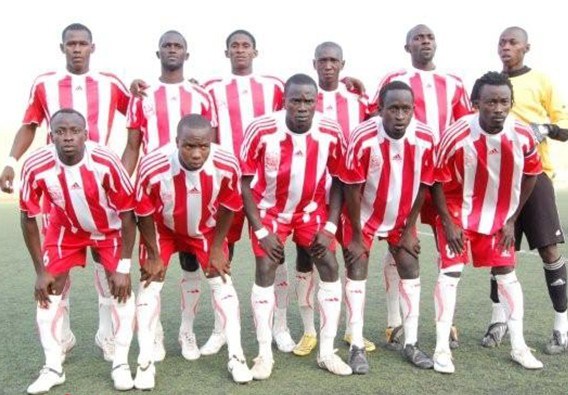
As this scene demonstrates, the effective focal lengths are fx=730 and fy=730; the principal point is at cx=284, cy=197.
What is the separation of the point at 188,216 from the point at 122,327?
0.81 metres

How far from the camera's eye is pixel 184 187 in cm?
455

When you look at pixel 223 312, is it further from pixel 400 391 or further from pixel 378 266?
pixel 378 266

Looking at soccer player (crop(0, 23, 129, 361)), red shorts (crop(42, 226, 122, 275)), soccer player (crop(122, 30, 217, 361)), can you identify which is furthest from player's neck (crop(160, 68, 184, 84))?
red shorts (crop(42, 226, 122, 275))

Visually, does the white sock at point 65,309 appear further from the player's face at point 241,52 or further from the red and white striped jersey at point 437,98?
the red and white striped jersey at point 437,98

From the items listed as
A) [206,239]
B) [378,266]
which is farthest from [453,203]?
[378,266]

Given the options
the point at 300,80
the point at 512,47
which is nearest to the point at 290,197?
the point at 300,80

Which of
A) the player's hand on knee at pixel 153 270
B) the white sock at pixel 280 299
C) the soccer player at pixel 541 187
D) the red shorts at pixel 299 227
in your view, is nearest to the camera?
the player's hand on knee at pixel 153 270

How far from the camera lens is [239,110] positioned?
5.38 metres

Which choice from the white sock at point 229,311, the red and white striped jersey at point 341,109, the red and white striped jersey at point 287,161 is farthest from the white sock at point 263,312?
the red and white striped jersey at point 341,109

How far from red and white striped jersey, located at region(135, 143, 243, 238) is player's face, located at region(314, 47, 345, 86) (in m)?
1.19

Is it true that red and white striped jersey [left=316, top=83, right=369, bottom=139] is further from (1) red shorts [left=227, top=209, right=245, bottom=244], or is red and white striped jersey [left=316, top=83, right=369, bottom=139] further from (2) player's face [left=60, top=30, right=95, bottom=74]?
(2) player's face [left=60, top=30, right=95, bottom=74]

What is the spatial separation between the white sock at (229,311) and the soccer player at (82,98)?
83 centimetres

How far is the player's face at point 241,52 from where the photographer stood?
5367 mm

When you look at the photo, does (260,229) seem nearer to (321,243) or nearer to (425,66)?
(321,243)
